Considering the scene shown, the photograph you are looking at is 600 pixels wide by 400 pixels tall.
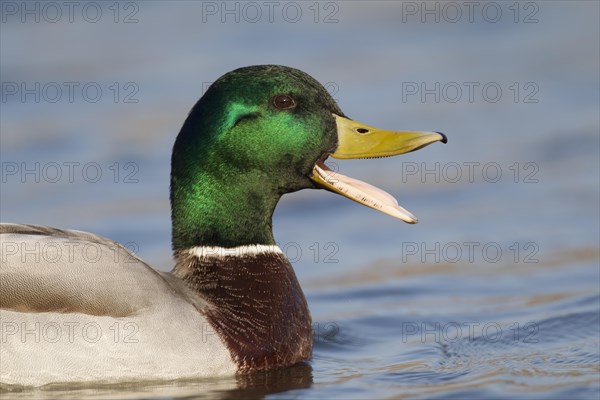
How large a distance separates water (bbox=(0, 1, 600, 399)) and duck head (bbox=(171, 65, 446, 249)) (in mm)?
984

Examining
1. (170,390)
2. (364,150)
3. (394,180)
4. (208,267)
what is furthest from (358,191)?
(394,180)

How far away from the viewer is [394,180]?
12.8 meters

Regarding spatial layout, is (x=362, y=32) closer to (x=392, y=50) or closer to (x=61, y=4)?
(x=392, y=50)

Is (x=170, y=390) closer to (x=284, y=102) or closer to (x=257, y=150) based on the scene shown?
(x=257, y=150)

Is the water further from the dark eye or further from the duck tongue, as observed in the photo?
the dark eye

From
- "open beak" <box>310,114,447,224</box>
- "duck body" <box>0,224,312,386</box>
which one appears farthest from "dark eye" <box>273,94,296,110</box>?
"duck body" <box>0,224,312,386</box>

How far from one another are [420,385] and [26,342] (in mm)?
2158

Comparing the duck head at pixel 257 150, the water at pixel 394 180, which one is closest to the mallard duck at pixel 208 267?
the duck head at pixel 257 150

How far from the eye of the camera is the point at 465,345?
8.95m

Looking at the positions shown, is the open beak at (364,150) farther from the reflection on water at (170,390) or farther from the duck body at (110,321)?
the reflection on water at (170,390)

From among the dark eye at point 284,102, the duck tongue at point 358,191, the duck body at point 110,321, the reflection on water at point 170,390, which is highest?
the dark eye at point 284,102

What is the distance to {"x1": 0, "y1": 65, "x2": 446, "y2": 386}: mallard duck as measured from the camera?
7.46m

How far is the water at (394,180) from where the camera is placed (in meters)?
8.54

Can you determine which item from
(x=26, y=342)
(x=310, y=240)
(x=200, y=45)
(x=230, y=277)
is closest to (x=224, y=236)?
(x=230, y=277)
